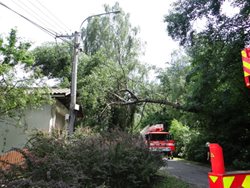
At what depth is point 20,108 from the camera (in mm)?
14125

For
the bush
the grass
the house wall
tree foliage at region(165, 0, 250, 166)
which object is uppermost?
tree foliage at region(165, 0, 250, 166)

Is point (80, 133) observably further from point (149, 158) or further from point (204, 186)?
point (204, 186)

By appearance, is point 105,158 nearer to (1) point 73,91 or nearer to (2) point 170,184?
(2) point 170,184

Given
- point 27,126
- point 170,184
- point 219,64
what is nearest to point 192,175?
point 170,184

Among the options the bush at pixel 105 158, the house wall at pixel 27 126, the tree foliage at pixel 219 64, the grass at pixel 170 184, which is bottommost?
the grass at pixel 170 184

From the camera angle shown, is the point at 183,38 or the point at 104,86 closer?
the point at 183,38

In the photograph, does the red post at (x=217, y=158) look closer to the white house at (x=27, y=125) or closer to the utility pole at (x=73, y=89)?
the utility pole at (x=73, y=89)

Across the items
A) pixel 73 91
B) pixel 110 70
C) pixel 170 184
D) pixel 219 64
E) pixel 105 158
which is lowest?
pixel 170 184

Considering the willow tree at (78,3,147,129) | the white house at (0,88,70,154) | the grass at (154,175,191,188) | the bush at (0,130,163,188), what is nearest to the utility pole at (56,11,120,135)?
the bush at (0,130,163,188)

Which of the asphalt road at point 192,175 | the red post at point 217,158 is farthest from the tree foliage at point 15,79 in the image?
the red post at point 217,158

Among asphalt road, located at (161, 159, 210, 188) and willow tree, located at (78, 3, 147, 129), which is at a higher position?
willow tree, located at (78, 3, 147, 129)

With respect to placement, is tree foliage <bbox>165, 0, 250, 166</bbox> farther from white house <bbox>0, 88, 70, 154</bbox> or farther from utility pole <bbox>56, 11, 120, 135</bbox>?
white house <bbox>0, 88, 70, 154</bbox>

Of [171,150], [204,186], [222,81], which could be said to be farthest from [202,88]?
[171,150]

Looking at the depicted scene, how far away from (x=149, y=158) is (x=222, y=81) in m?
6.00
